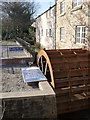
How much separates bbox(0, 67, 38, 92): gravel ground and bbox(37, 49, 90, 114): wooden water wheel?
96cm

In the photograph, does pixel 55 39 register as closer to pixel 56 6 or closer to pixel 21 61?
pixel 56 6

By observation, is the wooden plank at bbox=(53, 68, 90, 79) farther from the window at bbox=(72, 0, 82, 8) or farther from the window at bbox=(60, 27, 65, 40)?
the window at bbox=(60, 27, 65, 40)

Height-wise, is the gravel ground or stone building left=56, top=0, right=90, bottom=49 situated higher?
stone building left=56, top=0, right=90, bottom=49

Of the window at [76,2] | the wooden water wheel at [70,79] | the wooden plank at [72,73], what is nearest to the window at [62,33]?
the window at [76,2]

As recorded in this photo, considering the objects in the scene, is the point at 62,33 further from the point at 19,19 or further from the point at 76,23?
the point at 19,19

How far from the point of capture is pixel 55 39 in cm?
1368

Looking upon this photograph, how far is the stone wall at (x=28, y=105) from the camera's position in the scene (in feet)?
13.2

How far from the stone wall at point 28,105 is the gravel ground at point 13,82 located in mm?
1139

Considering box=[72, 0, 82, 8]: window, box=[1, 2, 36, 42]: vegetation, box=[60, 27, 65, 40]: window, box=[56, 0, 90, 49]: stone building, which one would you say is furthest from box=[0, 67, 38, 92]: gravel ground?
box=[1, 2, 36, 42]: vegetation

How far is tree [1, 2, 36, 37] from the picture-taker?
2175 cm

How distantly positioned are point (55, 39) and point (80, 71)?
834 centimetres

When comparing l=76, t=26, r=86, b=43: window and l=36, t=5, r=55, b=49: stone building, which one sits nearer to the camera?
l=76, t=26, r=86, b=43: window

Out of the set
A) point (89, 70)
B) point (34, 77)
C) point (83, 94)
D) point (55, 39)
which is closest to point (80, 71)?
point (89, 70)

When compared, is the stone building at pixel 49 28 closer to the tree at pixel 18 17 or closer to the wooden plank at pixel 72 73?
the tree at pixel 18 17
